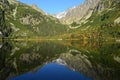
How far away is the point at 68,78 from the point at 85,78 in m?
3.39

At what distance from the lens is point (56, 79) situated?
46250mm

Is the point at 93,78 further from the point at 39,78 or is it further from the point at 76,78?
the point at 39,78

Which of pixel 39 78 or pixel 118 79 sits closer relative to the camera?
pixel 118 79

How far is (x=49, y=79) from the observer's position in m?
46.3

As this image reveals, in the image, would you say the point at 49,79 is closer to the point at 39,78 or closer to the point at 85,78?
the point at 39,78

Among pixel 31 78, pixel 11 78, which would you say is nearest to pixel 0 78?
pixel 11 78

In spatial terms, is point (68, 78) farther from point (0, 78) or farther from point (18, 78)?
point (0, 78)

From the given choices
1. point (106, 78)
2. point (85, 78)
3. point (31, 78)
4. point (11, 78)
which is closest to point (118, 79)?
point (106, 78)

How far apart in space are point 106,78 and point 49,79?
10888 mm

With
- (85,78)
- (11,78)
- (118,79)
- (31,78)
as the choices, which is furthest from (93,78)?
(11,78)

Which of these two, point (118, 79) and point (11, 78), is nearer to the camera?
point (118, 79)

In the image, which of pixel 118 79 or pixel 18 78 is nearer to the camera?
pixel 118 79

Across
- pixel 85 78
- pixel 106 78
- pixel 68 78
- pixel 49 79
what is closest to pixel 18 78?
pixel 49 79

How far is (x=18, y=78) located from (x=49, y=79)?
20.8ft
